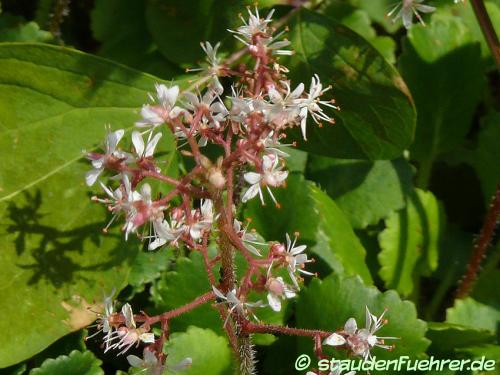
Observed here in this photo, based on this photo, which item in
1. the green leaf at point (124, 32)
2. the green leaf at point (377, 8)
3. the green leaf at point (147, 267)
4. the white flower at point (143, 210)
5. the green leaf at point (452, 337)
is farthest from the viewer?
the green leaf at point (377, 8)

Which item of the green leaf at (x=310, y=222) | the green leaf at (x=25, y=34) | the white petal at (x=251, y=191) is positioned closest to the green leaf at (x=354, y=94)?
the green leaf at (x=310, y=222)

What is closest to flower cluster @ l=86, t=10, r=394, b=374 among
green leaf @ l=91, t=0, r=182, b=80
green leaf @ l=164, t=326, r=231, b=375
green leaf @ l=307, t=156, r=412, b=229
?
green leaf @ l=164, t=326, r=231, b=375

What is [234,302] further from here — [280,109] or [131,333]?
[280,109]

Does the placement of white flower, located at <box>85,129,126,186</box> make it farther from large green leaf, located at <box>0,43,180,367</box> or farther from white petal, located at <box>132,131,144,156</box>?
large green leaf, located at <box>0,43,180,367</box>

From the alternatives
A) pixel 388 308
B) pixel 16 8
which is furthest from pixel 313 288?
pixel 16 8

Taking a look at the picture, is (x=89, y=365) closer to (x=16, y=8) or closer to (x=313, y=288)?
(x=313, y=288)

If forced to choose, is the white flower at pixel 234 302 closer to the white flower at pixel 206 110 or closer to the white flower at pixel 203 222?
the white flower at pixel 203 222
